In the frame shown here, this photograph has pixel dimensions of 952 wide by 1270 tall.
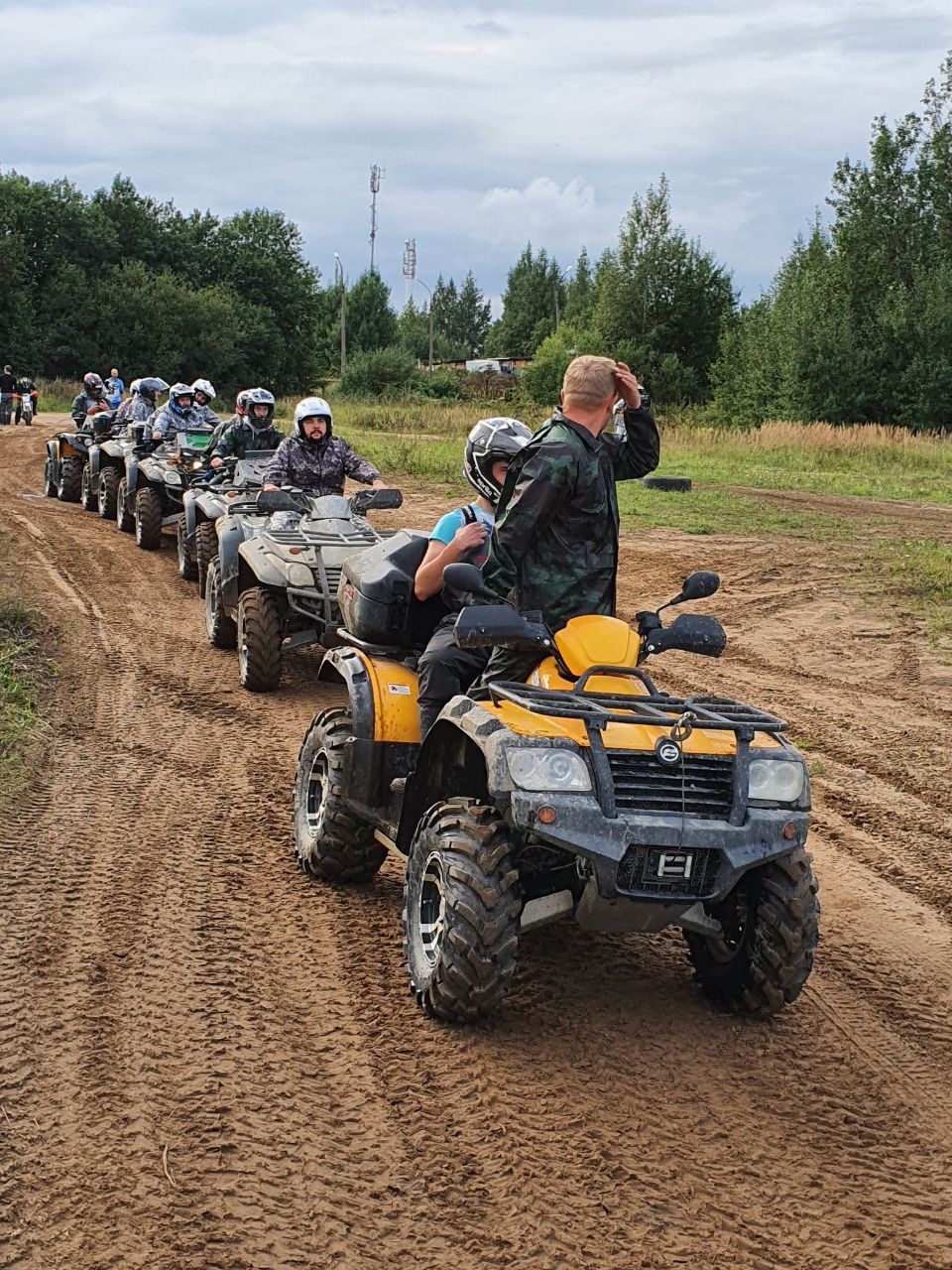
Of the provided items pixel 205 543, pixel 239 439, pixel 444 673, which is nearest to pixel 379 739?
pixel 444 673

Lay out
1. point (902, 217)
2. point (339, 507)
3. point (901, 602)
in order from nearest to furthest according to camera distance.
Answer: point (339, 507) < point (901, 602) < point (902, 217)

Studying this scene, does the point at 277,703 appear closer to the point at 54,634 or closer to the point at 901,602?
the point at 54,634

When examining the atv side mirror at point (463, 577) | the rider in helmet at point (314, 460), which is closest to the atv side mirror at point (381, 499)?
the rider in helmet at point (314, 460)

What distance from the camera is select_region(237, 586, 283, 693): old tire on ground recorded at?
8984 millimetres

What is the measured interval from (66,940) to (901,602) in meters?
9.19

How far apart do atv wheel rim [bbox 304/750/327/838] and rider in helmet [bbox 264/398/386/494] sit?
560 cm

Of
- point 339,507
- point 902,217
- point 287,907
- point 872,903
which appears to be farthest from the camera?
point 902,217

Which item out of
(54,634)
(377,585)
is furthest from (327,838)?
(54,634)

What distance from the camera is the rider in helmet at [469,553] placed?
5152mm

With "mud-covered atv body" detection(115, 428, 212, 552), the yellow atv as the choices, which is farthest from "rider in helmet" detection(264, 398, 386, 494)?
the yellow atv

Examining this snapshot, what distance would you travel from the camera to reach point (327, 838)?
18.0 ft

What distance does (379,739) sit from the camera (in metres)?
5.27

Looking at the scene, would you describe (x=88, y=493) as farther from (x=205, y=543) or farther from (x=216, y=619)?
(x=216, y=619)

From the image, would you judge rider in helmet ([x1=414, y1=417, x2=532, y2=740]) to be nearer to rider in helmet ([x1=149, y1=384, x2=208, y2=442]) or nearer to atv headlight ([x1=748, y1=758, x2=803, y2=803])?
atv headlight ([x1=748, y1=758, x2=803, y2=803])
